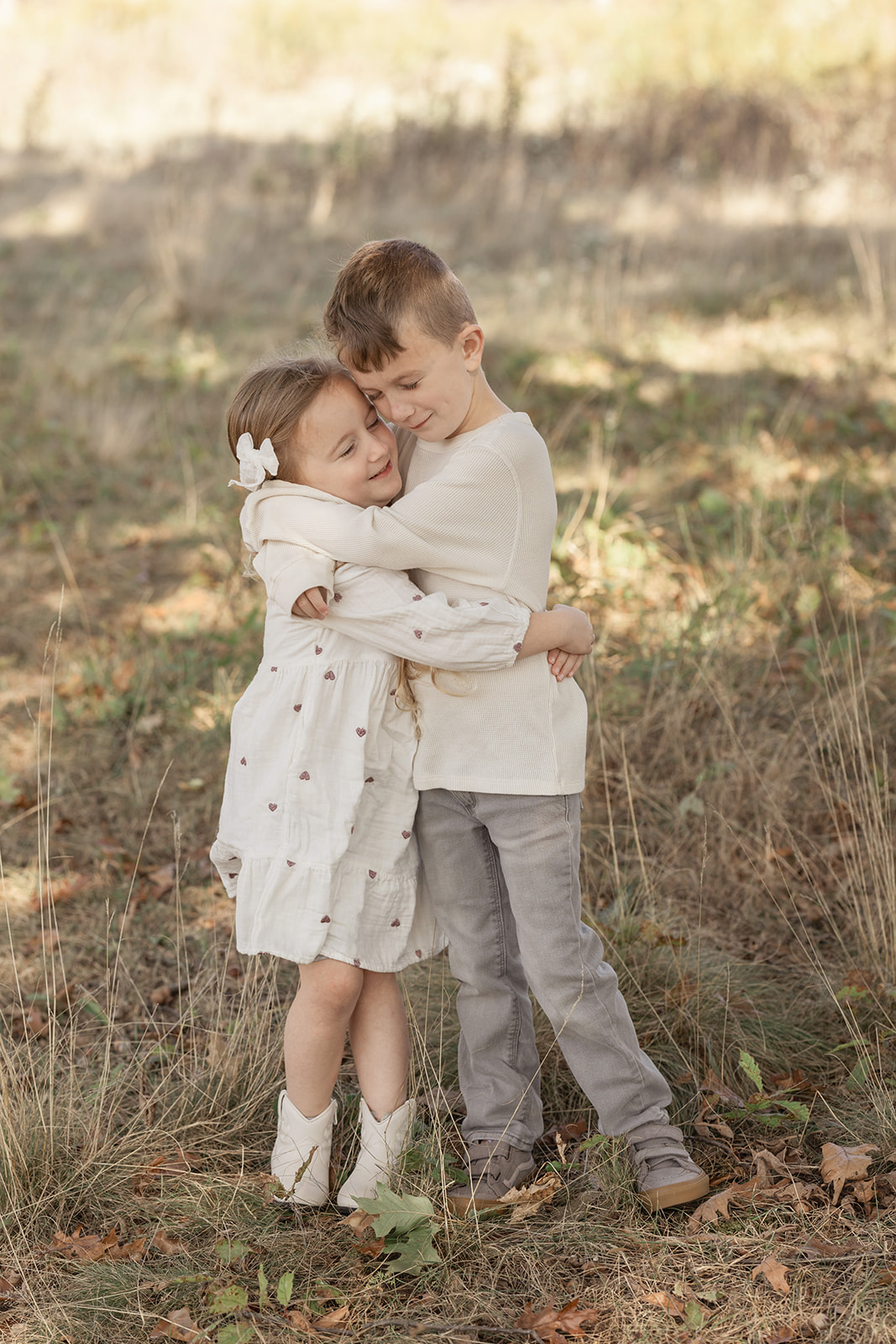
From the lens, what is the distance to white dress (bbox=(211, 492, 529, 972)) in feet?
7.27

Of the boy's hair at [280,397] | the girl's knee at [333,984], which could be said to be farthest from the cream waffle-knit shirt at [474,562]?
the girl's knee at [333,984]

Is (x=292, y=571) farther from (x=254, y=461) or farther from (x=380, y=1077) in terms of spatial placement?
(x=380, y=1077)

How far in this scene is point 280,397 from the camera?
226 cm

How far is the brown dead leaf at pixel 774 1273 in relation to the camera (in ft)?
7.02

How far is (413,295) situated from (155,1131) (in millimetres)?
1909

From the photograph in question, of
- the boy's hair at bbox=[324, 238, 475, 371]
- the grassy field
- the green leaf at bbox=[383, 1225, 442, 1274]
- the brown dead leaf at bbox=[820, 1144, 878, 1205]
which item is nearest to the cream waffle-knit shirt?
the boy's hair at bbox=[324, 238, 475, 371]

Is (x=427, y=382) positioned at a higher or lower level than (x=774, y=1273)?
higher

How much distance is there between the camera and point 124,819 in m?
3.91

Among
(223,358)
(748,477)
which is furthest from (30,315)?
(748,477)

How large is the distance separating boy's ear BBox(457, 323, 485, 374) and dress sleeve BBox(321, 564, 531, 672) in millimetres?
448

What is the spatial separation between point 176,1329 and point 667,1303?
912 mm

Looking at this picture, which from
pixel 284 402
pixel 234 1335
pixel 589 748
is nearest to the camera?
pixel 234 1335

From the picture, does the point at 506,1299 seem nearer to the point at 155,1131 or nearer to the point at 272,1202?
the point at 272,1202

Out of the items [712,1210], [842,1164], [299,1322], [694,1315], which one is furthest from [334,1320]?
[842,1164]
